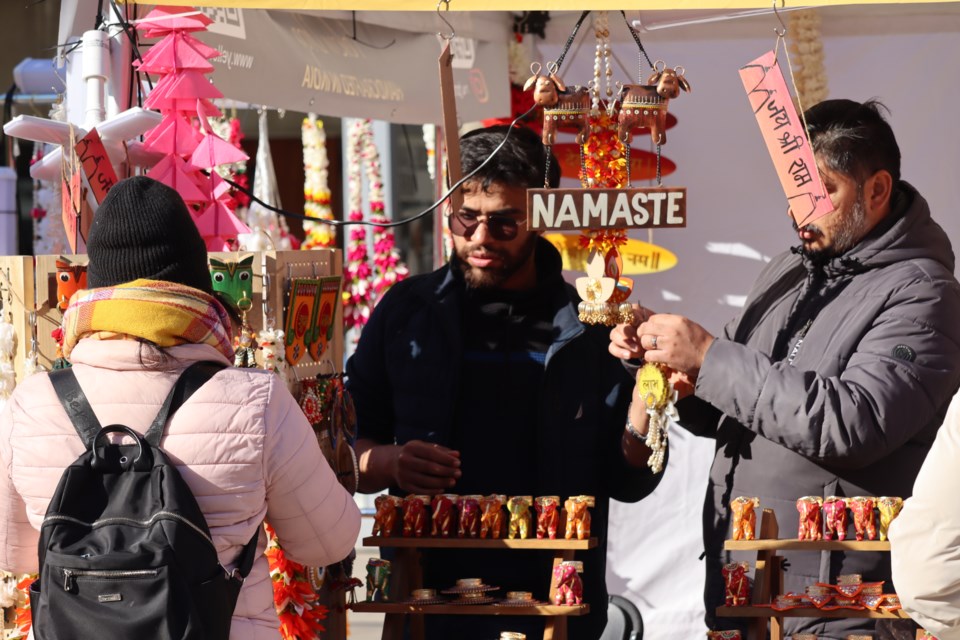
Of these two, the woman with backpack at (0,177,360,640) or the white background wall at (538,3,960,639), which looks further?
the white background wall at (538,3,960,639)

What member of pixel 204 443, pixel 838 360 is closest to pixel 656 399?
pixel 838 360

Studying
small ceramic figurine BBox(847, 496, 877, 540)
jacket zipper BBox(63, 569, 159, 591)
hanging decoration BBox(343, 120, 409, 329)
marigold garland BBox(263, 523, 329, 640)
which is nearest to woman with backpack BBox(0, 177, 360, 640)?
jacket zipper BBox(63, 569, 159, 591)

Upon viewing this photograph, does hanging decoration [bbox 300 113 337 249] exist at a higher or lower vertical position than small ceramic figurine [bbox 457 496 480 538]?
higher

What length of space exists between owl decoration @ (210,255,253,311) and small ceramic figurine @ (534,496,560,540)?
820mm

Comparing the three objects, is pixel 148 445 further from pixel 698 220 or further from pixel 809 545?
pixel 698 220

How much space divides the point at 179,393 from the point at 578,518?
3.35ft

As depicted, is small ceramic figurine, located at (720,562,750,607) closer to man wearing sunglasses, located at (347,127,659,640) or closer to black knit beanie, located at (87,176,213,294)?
man wearing sunglasses, located at (347,127,659,640)

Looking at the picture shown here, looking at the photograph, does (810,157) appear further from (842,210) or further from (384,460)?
(384,460)

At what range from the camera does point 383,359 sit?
127 inches

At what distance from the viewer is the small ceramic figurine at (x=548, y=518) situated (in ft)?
8.74

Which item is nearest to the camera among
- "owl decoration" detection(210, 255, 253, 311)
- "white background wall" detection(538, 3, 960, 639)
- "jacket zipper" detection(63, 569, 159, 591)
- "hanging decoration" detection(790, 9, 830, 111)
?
"jacket zipper" detection(63, 569, 159, 591)

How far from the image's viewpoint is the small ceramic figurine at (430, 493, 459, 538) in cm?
271

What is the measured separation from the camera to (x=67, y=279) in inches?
106

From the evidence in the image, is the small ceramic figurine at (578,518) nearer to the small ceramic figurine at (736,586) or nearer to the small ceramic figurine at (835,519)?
the small ceramic figurine at (736,586)
